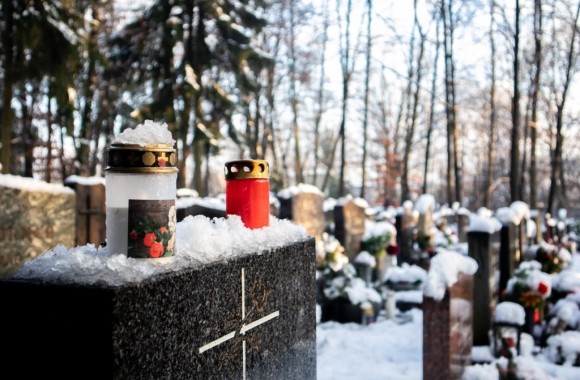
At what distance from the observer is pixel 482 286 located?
6.42m

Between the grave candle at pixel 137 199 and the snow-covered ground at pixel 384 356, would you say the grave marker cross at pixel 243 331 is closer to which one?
the grave candle at pixel 137 199

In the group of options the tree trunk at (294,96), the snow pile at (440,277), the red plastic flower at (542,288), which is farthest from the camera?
the tree trunk at (294,96)

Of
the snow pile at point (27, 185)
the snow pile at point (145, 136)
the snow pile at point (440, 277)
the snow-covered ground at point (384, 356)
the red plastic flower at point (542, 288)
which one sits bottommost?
the snow-covered ground at point (384, 356)

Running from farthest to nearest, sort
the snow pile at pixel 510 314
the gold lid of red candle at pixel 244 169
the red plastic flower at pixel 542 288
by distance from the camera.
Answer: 1. the red plastic flower at pixel 542 288
2. the snow pile at pixel 510 314
3. the gold lid of red candle at pixel 244 169

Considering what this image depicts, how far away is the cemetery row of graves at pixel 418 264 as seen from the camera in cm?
475

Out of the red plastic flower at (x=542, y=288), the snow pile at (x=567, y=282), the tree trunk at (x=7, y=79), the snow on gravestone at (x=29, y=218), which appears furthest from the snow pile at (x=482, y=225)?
the tree trunk at (x=7, y=79)

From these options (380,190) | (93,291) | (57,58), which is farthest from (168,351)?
(380,190)

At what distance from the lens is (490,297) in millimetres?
6410

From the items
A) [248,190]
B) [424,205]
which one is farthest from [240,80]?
[248,190]

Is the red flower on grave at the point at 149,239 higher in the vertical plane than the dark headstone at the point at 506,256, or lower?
higher

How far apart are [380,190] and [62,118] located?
24467 mm

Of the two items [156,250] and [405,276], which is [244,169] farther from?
[405,276]

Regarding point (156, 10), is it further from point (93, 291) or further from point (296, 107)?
point (93, 291)

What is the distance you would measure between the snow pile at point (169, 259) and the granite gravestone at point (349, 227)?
807cm
